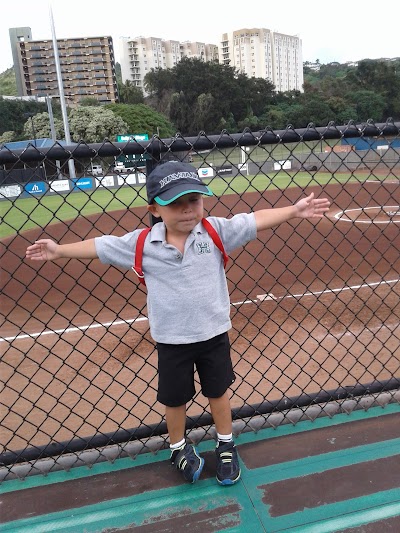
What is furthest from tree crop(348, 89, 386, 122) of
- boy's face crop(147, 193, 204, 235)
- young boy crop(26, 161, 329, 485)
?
boy's face crop(147, 193, 204, 235)

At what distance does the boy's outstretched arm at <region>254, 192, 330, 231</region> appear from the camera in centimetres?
218

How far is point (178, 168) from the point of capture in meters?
2.15

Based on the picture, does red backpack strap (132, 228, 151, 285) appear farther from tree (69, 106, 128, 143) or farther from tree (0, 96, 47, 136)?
tree (0, 96, 47, 136)

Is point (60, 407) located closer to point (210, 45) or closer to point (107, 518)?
point (107, 518)

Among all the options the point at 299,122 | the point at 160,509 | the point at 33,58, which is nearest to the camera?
the point at 160,509

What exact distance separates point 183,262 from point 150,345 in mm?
3213

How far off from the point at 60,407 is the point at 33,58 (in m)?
124

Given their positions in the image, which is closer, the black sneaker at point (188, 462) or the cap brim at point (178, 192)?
the cap brim at point (178, 192)

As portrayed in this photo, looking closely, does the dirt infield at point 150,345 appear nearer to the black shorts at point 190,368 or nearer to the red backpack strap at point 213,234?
the black shorts at point 190,368

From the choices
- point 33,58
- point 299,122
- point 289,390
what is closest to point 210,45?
point 33,58

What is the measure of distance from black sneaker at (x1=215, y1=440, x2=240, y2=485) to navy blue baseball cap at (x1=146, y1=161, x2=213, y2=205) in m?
1.25

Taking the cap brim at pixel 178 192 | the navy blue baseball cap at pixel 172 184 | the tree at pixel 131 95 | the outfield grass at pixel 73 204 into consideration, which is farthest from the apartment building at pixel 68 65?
the cap brim at pixel 178 192

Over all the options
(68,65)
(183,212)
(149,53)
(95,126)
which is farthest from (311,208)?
(149,53)

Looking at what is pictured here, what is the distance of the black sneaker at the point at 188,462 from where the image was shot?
234cm
